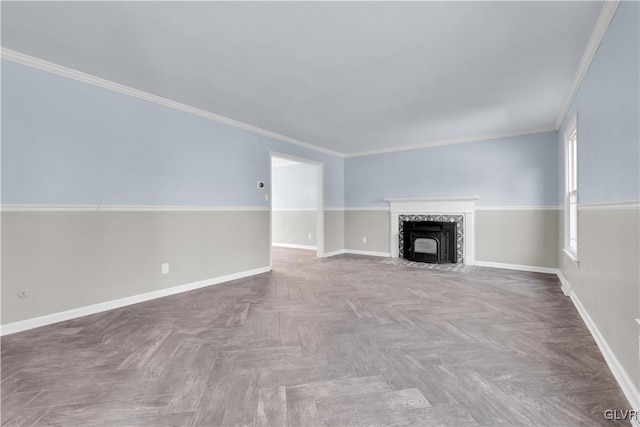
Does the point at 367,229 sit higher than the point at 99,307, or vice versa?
the point at 367,229

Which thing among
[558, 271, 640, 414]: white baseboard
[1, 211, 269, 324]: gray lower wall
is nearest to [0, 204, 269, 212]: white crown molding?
[1, 211, 269, 324]: gray lower wall

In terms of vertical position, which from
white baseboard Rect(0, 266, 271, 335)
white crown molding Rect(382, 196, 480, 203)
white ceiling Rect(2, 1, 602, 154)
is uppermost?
white ceiling Rect(2, 1, 602, 154)

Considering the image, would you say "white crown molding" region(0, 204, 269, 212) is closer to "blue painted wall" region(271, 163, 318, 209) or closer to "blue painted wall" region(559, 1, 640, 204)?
"blue painted wall" region(271, 163, 318, 209)

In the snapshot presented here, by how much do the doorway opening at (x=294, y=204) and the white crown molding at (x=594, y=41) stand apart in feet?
16.1

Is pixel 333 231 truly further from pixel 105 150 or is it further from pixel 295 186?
pixel 105 150

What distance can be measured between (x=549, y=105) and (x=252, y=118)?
3804 mm

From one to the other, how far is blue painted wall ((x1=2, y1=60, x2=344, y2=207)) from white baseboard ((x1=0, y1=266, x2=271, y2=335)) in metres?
1.00

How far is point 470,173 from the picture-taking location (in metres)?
5.31

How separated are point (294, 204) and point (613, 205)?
6.38 m

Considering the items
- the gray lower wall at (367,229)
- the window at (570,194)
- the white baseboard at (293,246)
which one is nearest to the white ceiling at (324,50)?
the window at (570,194)

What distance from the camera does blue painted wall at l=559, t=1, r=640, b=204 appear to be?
5.10 ft

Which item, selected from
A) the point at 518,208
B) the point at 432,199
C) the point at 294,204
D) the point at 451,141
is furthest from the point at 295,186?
the point at 518,208

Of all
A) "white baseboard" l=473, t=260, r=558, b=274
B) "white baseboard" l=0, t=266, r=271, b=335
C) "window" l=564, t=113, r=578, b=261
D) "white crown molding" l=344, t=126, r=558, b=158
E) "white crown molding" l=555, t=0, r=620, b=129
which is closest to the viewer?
"white crown molding" l=555, t=0, r=620, b=129

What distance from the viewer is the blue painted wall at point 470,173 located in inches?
186
